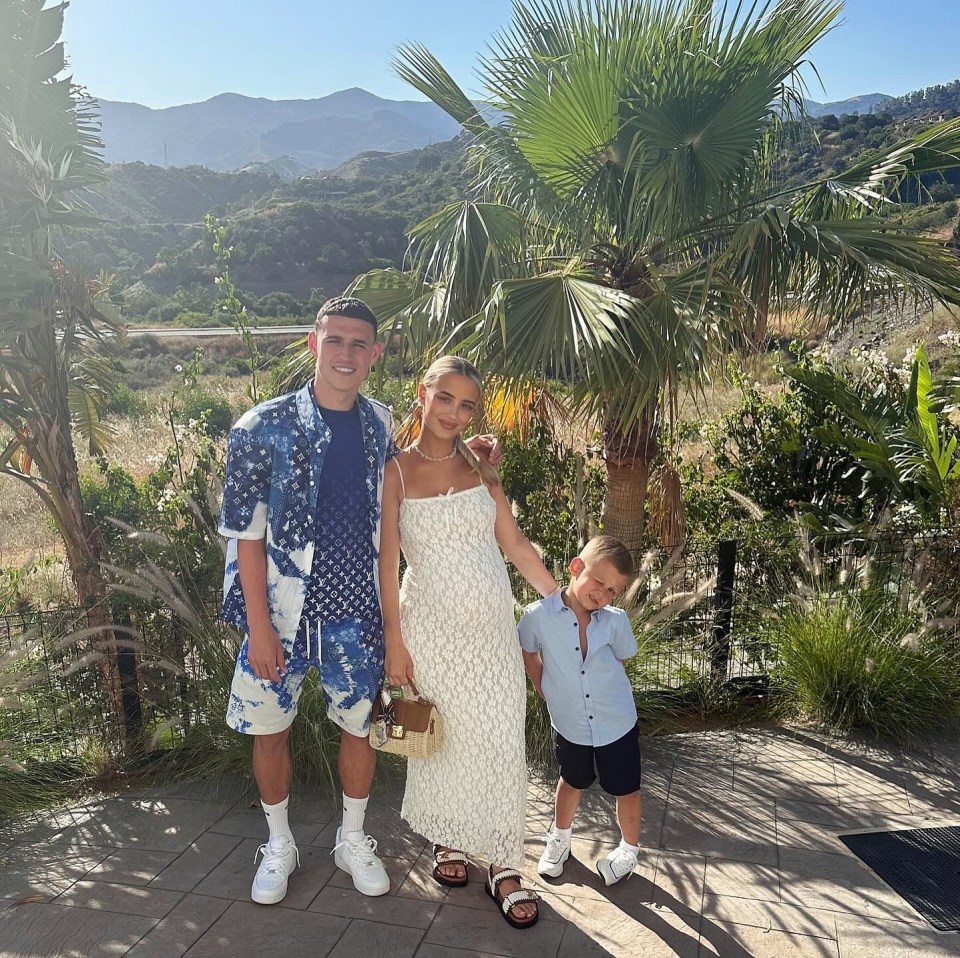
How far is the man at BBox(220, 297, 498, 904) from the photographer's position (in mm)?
2852

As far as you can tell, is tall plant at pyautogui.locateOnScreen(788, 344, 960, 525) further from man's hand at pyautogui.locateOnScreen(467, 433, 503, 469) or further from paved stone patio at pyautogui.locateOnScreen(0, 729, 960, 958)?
man's hand at pyautogui.locateOnScreen(467, 433, 503, 469)

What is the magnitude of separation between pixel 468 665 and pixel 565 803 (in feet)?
2.23

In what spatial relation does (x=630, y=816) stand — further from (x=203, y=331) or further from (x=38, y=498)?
(x=203, y=331)

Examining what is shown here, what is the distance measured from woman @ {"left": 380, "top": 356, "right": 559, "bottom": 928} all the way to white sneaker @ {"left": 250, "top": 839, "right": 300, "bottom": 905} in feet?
1.69

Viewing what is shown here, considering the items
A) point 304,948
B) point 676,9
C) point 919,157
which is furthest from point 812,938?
point 676,9

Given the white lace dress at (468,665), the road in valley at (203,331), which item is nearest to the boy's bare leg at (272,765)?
the white lace dress at (468,665)

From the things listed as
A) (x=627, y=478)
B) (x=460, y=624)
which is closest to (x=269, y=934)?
(x=460, y=624)

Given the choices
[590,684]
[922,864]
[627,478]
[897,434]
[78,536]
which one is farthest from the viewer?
[897,434]

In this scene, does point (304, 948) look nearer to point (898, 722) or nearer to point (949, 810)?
point (949, 810)

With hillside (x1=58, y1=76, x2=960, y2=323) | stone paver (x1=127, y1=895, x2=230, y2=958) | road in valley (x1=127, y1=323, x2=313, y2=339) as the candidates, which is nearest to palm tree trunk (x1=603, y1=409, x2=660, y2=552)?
stone paver (x1=127, y1=895, x2=230, y2=958)

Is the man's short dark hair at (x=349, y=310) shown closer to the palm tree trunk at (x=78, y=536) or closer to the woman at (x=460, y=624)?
the woman at (x=460, y=624)

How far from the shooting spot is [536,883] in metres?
3.21

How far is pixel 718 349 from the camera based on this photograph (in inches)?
205

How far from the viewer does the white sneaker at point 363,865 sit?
3133 millimetres
